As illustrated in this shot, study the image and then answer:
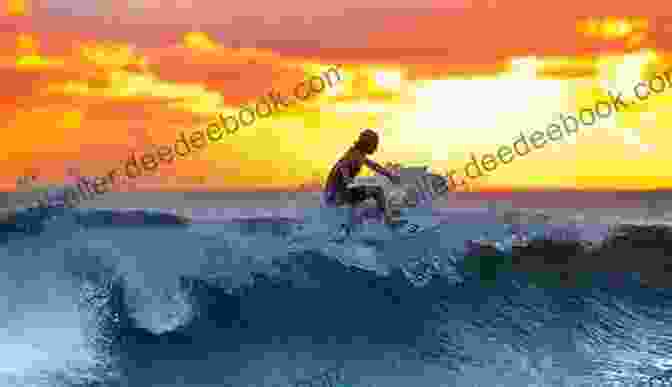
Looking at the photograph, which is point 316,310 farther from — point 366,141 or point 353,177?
point 366,141

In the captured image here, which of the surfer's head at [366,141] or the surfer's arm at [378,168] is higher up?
the surfer's head at [366,141]

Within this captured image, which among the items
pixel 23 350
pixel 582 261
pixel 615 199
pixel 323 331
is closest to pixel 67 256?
pixel 23 350

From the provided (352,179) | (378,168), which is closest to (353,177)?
(352,179)

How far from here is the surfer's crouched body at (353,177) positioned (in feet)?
36.3

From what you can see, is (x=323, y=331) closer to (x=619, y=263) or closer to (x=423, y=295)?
(x=423, y=295)

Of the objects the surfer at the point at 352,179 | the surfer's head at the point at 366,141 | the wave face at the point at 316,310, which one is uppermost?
the surfer's head at the point at 366,141

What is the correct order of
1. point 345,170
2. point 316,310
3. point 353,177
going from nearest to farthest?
1. point 316,310
2. point 345,170
3. point 353,177

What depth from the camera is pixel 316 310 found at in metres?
10.6

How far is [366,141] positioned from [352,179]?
1.78 feet

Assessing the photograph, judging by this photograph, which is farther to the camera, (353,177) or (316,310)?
(353,177)

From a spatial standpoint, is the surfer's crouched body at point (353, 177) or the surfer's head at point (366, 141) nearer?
the surfer's crouched body at point (353, 177)

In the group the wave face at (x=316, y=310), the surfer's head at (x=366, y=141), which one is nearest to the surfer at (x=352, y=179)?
the surfer's head at (x=366, y=141)

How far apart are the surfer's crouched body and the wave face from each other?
35cm

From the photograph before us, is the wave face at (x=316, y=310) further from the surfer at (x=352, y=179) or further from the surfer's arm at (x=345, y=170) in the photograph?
the surfer's arm at (x=345, y=170)
